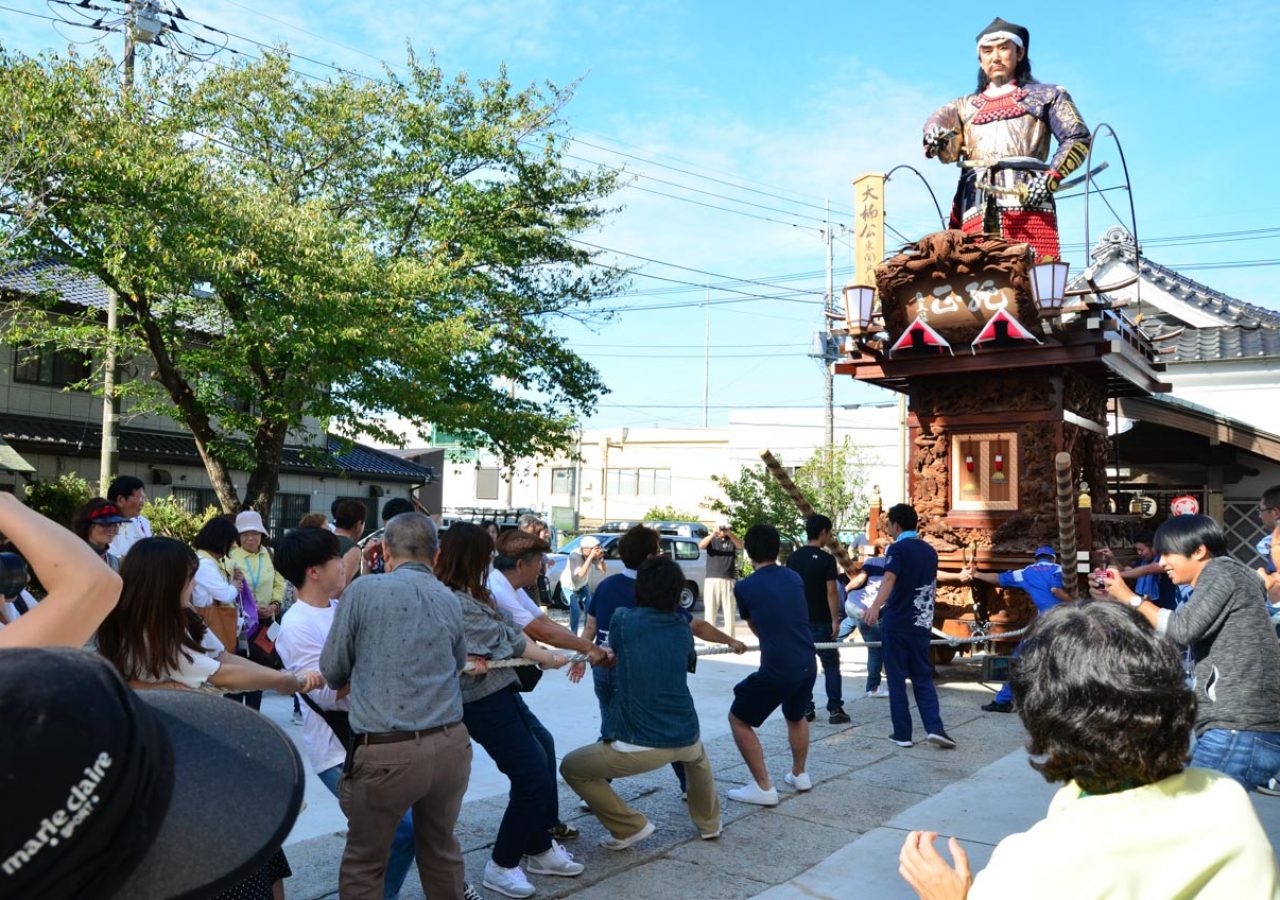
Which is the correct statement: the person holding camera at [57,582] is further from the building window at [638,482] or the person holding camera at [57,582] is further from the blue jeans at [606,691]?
the building window at [638,482]

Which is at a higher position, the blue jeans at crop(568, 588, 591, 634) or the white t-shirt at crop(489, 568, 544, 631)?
the white t-shirt at crop(489, 568, 544, 631)

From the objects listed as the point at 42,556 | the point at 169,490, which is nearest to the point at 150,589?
the point at 42,556

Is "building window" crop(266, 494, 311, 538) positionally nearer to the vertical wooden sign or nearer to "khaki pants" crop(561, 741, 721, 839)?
the vertical wooden sign

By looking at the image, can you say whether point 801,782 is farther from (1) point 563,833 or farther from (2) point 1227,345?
(2) point 1227,345

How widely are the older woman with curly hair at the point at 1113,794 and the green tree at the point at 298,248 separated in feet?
40.6

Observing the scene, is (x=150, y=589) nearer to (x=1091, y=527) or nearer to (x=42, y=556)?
(x=42, y=556)

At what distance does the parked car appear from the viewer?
61.3 feet

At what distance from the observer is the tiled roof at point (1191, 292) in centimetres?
1684

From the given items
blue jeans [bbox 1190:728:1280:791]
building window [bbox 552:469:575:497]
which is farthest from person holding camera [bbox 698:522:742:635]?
building window [bbox 552:469:575:497]

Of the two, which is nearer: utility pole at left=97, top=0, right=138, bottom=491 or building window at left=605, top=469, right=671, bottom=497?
utility pole at left=97, top=0, right=138, bottom=491

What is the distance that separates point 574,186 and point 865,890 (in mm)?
16271

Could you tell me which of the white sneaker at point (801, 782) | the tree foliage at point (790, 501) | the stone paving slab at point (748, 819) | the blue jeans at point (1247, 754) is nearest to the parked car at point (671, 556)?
the tree foliage at point (790, 501)

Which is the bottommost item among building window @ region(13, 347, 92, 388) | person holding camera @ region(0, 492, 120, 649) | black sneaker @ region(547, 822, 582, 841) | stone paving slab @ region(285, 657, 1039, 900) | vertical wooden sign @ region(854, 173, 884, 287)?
stone paving slab @ region(285, 657, 1039, 900)

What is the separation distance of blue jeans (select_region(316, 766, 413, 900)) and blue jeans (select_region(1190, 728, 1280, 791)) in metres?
3.07
